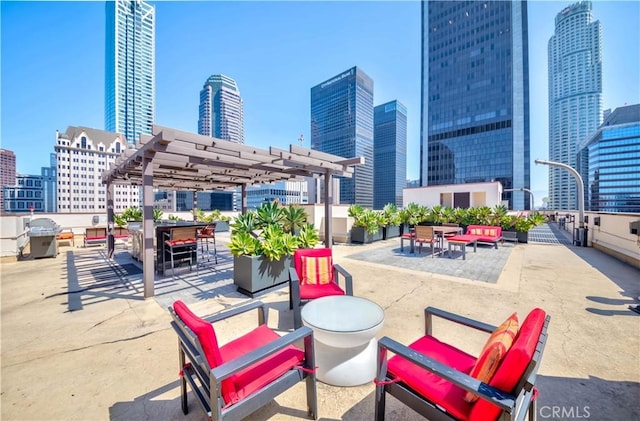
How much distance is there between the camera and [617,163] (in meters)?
58.7

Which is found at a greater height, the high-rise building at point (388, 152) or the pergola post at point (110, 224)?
the high-rise building at point (388, 152)

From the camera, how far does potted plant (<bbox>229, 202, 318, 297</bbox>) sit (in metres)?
4.52

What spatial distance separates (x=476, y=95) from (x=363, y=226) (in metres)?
73.8

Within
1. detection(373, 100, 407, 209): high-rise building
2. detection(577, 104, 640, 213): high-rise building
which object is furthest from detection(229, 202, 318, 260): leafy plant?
detection(373, 100, 407, 209): high-rise building

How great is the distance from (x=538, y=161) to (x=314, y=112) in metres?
96.1

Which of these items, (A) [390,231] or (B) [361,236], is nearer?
(B) [361,236]

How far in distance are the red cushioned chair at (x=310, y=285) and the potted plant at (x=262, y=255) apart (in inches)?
34.2

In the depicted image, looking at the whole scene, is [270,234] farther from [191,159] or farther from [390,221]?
[390,221]

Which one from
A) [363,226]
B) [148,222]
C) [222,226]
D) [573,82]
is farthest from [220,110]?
[573,82]

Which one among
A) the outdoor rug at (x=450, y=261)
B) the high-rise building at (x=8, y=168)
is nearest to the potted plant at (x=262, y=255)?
the outdoor rug at (x=450, y=261)

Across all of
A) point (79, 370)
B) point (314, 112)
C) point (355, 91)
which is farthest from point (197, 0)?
point (314, 112)

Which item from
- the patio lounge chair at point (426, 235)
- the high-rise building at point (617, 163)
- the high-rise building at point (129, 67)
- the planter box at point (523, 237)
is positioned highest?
the high-rise building at point (129, 67)

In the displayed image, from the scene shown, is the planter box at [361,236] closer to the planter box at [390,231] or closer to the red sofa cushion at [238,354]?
the planter box at [390,231]

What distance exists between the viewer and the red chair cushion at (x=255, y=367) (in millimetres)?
1630
